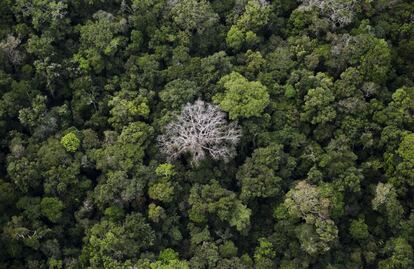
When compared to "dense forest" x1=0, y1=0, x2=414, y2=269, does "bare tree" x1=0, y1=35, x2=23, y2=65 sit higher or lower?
higher

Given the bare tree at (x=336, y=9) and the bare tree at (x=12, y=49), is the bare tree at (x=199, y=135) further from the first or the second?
the bare tree at (x=12, y=49)

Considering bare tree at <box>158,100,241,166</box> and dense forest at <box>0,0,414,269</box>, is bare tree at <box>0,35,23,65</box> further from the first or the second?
bare tree at <box>158,100,241,166</box>

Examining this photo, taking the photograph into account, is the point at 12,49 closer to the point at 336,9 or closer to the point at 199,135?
the point at 199,135

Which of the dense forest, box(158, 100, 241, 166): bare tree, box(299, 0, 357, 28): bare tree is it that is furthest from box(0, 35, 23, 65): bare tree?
box(299, 0, 357, 28): bare tree

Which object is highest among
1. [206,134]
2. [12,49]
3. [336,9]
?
[12,49]

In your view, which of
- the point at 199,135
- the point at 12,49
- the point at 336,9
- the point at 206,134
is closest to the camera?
the point at 199,135

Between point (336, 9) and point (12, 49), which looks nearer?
point (12, 49)

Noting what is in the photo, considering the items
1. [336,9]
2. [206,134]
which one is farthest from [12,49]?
[336,9]

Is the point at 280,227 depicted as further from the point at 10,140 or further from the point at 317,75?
the point at 10,140
